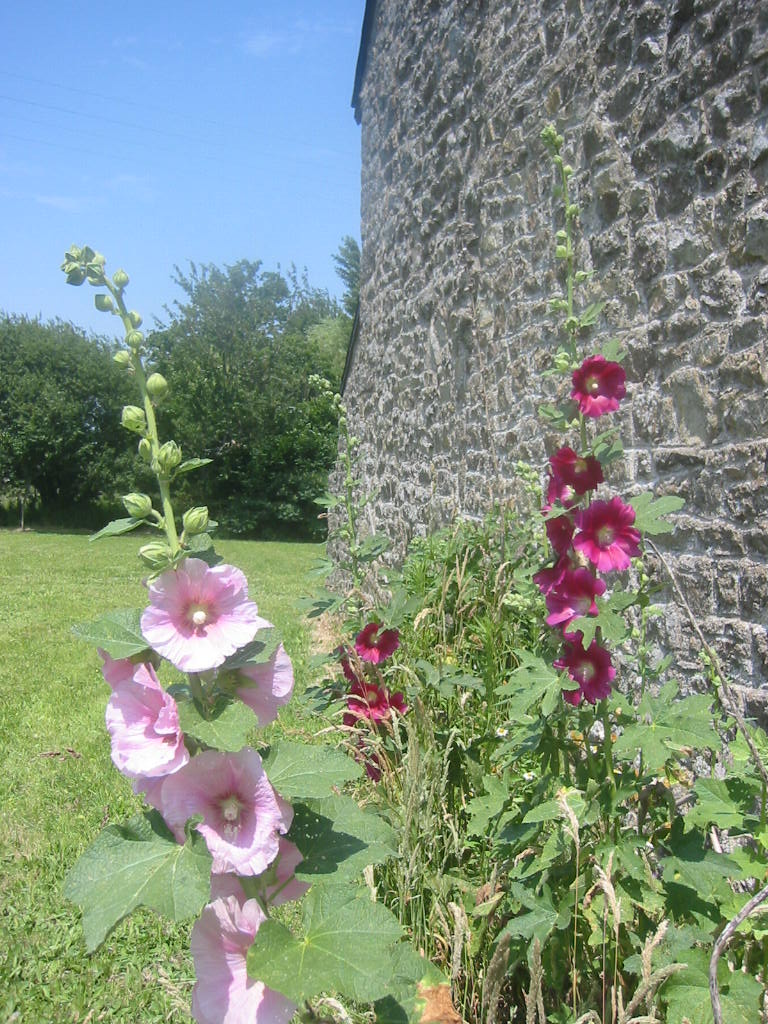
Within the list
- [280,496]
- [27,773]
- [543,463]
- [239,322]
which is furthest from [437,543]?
[239,322]

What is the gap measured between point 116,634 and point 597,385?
4.28ft

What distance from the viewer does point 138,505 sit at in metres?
1.22

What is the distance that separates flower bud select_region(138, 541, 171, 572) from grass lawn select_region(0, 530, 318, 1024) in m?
0.34

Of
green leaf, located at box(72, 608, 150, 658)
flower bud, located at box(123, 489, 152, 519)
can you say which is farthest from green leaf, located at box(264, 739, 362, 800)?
flower bud, located at box(123, 489, 152, 519)

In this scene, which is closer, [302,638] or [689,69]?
[689,69]

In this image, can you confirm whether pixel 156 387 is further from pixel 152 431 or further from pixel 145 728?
pixel 145 728

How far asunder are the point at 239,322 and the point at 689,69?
24.3 meters

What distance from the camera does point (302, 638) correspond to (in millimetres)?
7562

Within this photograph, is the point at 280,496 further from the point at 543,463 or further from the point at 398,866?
the point at 398,866

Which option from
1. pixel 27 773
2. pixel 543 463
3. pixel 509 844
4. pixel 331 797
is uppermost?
pixel 543 463

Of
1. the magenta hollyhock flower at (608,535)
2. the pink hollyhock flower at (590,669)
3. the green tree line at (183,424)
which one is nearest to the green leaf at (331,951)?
the pink hollyhock flower at (590,669)

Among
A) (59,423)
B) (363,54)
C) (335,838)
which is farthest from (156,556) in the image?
(59,423)

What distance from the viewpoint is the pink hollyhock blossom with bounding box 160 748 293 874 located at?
1.12 m

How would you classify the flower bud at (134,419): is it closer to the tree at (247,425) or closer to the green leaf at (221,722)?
the green leaf at (221,722)
